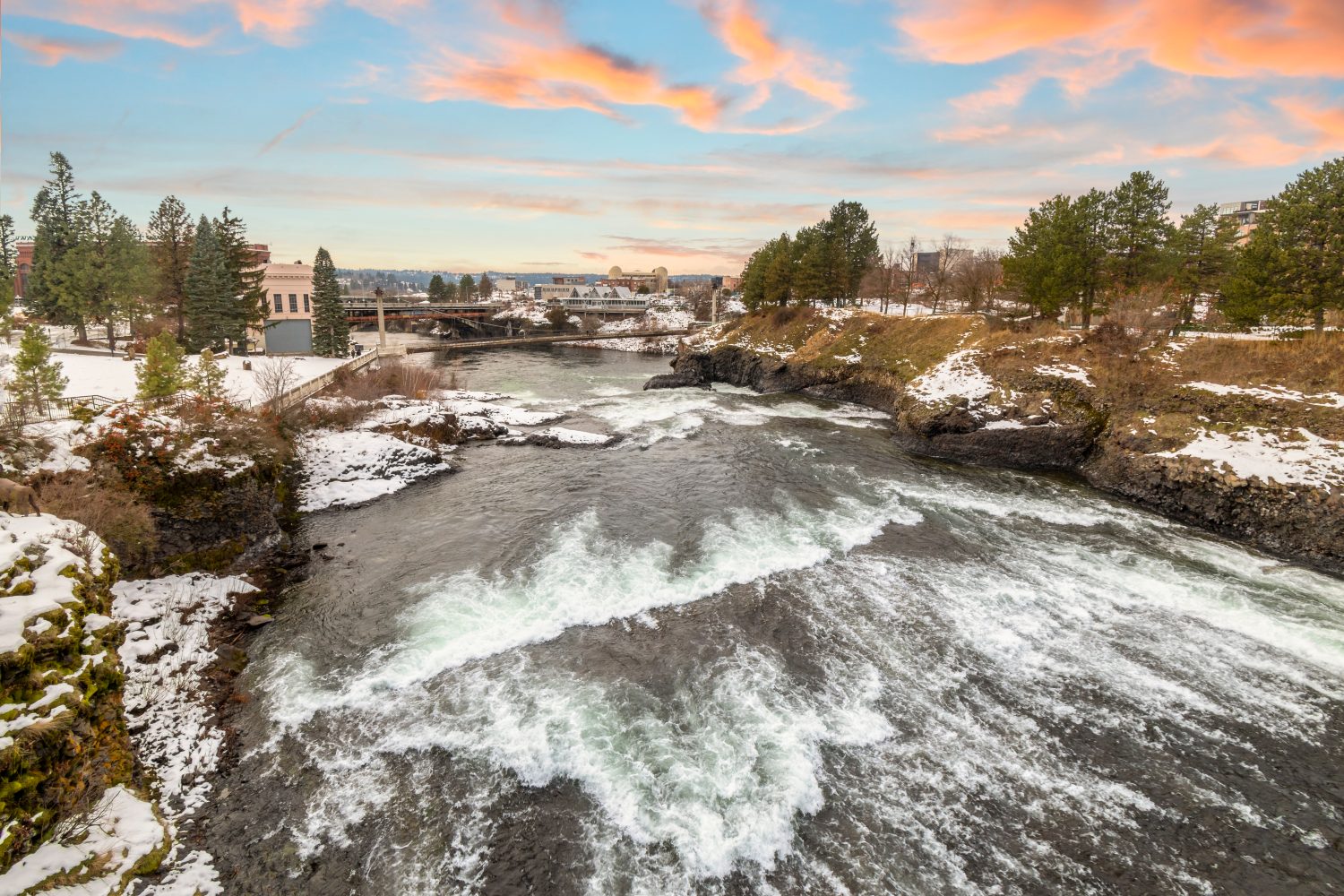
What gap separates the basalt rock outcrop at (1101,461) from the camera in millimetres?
18828

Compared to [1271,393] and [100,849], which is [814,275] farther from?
[100,849]

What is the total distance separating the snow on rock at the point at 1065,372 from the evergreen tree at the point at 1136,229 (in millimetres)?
10309


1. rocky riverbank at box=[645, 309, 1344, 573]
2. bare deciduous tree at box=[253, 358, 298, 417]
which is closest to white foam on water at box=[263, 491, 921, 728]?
rocky riverbank at box=[645, 309, 1344, 573]

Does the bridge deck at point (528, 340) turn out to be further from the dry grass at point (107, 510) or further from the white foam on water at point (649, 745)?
the white foam on water at point (649, 745)

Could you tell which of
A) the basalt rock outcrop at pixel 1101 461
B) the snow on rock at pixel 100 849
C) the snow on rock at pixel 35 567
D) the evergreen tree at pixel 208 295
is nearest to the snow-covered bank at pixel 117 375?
the evergreen tree at pixel 208 295

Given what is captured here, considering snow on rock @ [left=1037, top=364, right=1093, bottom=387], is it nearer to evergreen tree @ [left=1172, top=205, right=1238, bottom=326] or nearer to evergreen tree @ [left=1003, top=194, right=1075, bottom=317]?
evergreen tree @ [left=1003, top=194, right=1075, bottom=317]

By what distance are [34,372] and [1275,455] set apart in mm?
45905

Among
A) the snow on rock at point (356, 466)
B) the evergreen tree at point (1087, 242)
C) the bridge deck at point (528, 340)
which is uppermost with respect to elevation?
the evergreen tree at point (1087, 242)

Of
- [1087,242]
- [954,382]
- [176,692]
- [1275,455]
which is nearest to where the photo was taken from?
[176,692]

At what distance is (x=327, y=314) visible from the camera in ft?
187

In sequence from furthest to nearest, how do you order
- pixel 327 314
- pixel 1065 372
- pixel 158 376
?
pixel 327 314 < pixel 1065 372 < pixel 158 376

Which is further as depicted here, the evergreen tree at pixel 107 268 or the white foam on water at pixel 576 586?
the evergreen tree at pixel 107 268

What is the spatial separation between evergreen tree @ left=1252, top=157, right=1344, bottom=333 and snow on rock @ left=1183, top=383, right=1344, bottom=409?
20.2 feet

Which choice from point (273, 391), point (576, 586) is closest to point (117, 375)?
point (273, 391)
